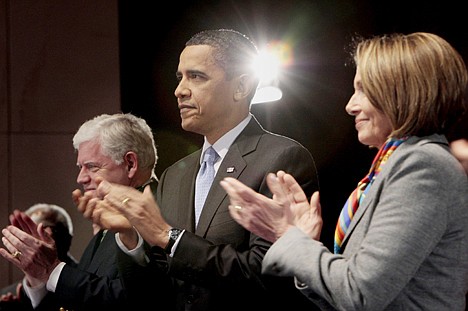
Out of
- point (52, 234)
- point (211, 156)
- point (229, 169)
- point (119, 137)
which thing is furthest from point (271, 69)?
point (229, 169)

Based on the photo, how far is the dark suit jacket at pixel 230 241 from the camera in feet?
6.33

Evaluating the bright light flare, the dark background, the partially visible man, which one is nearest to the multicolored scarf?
the bright light flare

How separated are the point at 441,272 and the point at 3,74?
162 inches

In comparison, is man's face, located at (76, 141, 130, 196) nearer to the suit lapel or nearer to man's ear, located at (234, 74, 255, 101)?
the suit lapel

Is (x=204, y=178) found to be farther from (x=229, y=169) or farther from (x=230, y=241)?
(x=230, y=241)

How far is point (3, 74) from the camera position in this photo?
500 centimetres

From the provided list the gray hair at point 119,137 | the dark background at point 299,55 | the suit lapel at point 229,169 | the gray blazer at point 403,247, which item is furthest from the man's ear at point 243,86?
the dark background at point 299,55

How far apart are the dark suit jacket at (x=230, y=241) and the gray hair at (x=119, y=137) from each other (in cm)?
36

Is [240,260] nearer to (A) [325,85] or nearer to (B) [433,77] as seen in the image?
(B) [433,77]

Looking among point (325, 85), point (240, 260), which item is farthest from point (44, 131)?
point (240, 260)

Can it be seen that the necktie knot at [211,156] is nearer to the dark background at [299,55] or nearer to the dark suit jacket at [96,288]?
the dark suit jacket at [96,288]

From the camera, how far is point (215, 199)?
211 centimetres

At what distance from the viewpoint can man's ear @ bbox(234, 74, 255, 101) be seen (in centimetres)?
230

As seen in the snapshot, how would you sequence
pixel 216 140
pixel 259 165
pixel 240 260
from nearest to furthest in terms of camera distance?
pixel 240 260
pixel 259 165
pixel 216 140
